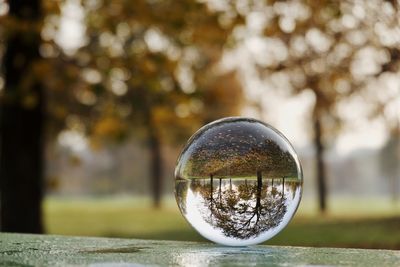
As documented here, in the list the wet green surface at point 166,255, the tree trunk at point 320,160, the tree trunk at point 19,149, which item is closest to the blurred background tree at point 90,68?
the tree trunk at point 19,149

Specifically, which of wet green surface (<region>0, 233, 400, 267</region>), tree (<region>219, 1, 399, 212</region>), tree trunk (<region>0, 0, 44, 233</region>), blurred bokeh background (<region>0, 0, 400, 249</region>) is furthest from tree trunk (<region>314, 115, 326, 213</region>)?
wet green surface (<region>0, 233, 400, 267</region>)

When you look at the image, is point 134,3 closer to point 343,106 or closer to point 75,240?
point 75,240

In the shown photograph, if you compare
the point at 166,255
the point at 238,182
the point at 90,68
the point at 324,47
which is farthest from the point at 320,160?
the point at 166,255

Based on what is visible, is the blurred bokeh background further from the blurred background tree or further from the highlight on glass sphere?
the highlight on glass sphere

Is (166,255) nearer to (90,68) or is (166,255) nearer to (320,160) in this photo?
(90,68)

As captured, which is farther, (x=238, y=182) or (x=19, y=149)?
(x=19, y=149)
